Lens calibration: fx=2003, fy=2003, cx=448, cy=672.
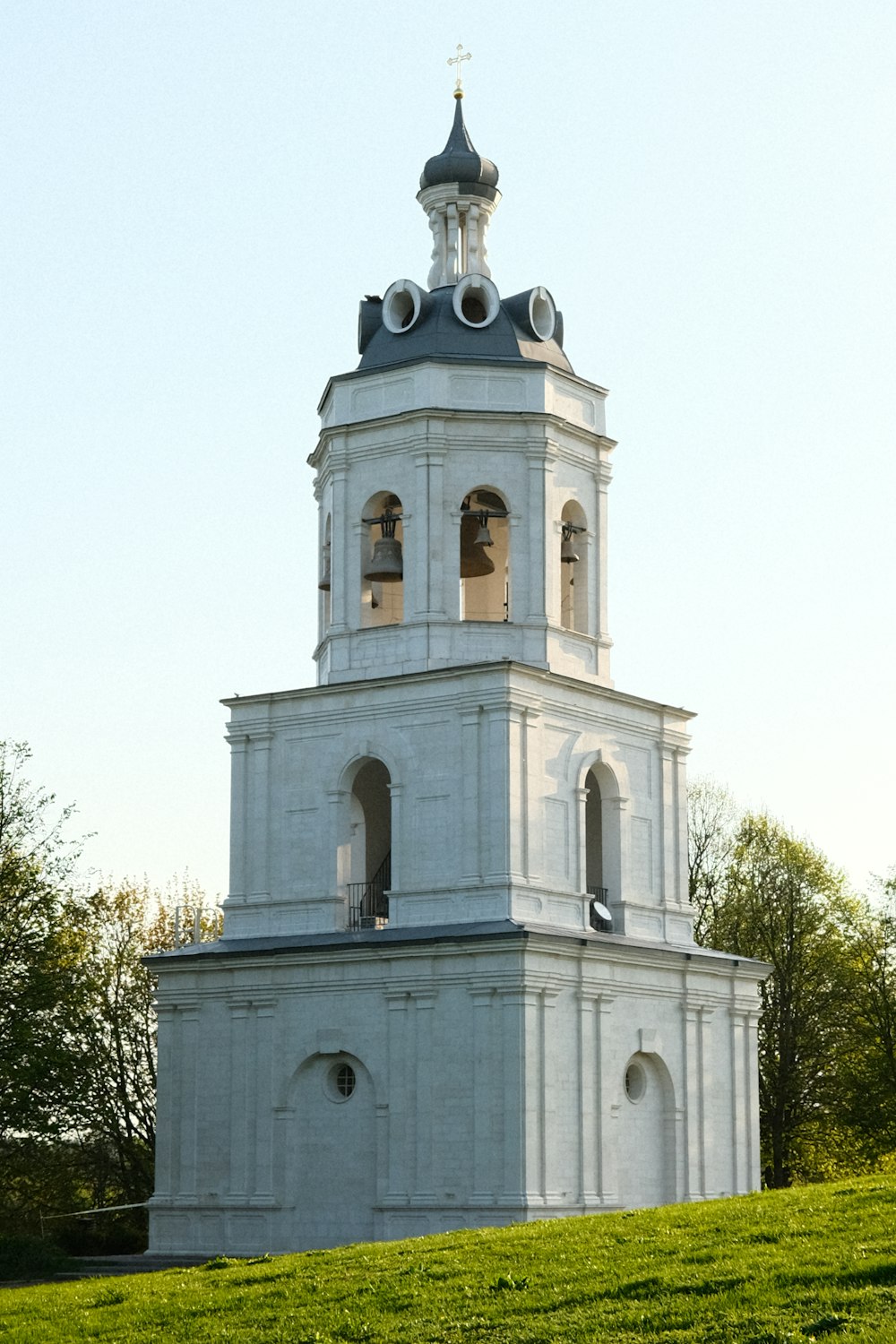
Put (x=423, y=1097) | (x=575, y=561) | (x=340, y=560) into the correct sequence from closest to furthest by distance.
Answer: (x=423, y=1097)
(x=340, y=560)
(x=575, y=561)

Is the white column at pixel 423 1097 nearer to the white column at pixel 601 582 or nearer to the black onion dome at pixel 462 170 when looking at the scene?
the white column at pixel 601 582

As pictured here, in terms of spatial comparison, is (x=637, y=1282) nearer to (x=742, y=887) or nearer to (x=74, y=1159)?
(x=74, y=1159)

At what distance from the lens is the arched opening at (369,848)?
32812 mm

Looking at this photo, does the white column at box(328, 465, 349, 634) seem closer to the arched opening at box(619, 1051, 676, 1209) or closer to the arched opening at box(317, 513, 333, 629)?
the arched opening at box(317, 513, 333, 629)

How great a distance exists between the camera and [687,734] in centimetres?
3525

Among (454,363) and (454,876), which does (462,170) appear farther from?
(454,876)

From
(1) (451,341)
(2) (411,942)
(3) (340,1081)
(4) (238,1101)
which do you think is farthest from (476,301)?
(4) (238,1101)

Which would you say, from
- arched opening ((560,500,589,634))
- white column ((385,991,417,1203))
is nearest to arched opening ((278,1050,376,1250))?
white column ((385,991,417,1203))

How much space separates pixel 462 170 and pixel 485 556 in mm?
6932

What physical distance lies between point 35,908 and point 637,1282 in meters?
24.4

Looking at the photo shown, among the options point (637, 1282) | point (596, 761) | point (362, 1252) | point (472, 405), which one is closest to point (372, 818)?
point (596, 761)

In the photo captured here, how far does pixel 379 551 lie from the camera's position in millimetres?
33344

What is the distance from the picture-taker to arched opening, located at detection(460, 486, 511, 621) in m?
33.2

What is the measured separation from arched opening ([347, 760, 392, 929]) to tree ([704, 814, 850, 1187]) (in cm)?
1910
